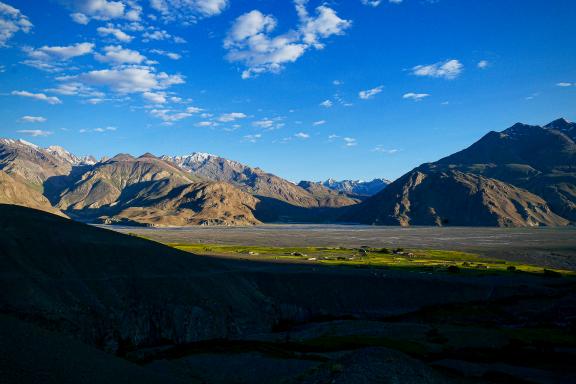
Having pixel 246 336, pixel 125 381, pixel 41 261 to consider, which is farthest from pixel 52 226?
pixel 125 381

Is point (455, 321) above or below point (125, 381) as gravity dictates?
below

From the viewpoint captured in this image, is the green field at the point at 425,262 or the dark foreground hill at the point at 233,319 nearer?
the dark foreground hill at the point at 233,319

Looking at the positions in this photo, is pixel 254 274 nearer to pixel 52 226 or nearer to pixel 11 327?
pixel 52 226

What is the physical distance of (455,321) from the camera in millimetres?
63438

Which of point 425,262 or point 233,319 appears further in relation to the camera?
point 425,262

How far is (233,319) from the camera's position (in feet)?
184

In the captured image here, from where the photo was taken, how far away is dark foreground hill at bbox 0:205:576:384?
26969 millimetres

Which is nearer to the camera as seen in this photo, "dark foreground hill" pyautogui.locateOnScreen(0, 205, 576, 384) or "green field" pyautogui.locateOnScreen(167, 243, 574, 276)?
"dark foreground hill" pyautogui.locateOnScreen(0, 205, 576, 384)

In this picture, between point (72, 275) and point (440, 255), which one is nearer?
point (72, 275)

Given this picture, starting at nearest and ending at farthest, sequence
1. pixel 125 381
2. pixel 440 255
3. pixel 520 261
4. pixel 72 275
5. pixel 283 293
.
Answer: pixel 125 381
pixel 72 275
pixel 283 293
pixel 520 261
pixel 440 255

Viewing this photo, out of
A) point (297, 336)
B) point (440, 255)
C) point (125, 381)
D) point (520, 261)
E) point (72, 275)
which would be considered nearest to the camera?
point (125, 381)

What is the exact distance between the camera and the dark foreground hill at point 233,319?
2697cm

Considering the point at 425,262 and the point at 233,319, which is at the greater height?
the point at 425,262

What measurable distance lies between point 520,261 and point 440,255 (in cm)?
2356
